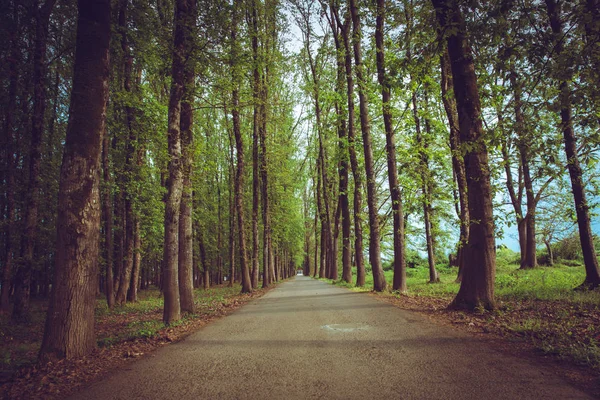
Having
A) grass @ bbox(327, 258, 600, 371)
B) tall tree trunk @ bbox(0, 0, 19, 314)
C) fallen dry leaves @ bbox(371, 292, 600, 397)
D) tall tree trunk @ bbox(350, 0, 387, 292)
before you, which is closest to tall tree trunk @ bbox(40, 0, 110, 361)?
fallen dry leaves @ bbox(371, 292, 600, 397)

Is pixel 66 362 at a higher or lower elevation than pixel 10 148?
lower

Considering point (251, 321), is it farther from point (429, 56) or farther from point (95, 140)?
point (429, 56)

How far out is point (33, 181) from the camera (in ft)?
37.1

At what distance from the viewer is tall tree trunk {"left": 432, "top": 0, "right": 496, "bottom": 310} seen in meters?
7.36

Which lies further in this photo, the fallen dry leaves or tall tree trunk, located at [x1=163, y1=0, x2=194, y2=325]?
tall tree trunk, located at [x1=163, y1=0, x2=194, y2=325]

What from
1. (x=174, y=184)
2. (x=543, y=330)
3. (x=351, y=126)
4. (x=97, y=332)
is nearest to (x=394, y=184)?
(x=351, y=126)

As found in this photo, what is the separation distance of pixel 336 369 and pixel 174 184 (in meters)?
6.40

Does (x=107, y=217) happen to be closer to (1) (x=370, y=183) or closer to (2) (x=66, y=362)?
(2) (x=66, y=362)

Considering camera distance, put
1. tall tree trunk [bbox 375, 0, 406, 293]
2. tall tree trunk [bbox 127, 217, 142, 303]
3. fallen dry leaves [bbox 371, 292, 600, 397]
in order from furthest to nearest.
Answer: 1. tall tree trunk [bbox 127, 217, 142, 303]
2. tall tree trunk [bbox 375, 0, 406, 293]
3. fallen dry leaves [bbox 371, 292, 600, 397]

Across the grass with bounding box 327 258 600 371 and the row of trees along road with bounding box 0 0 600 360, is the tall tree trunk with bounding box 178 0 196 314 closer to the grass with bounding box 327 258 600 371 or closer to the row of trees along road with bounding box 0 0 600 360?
the row of trees along road with bounding box 0 0 600 360

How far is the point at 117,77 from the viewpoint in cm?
1400

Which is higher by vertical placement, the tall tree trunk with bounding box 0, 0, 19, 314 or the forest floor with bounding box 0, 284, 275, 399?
the tall tree trunk with bounding box 0, 0, 19, 314

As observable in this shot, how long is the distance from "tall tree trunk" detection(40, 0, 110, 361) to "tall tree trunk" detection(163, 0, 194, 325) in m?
2.77

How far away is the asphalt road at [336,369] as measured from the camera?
10.7ft
